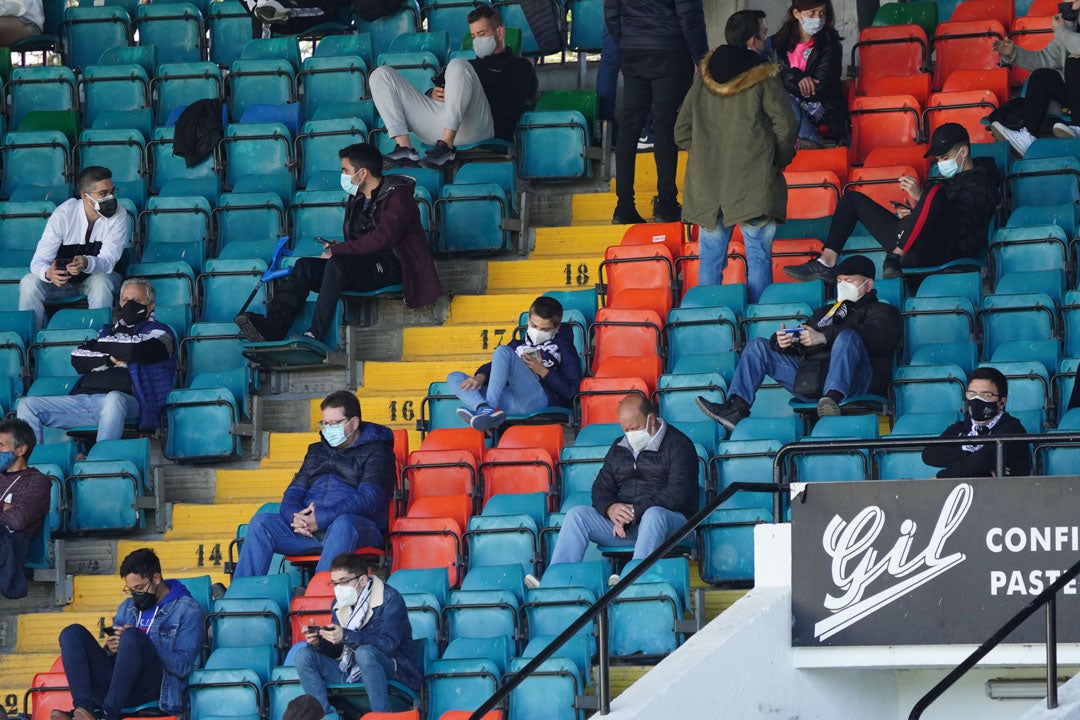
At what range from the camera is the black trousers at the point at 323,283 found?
12.2 meters

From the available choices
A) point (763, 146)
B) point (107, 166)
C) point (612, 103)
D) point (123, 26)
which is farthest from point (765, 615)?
point (123, 26)

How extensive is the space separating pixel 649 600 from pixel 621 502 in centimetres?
70

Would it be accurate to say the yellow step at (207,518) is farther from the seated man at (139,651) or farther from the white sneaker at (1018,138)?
the white sneaker at (1018,138)

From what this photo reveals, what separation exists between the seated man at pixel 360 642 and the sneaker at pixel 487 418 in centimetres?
154

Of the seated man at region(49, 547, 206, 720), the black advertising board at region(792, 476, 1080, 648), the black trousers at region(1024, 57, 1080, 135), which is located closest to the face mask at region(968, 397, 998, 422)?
the black advertising board at region(792, 476, 1080, 648)

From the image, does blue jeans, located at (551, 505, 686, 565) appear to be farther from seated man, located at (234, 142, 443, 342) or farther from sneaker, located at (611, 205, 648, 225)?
sneaker, located at (611, 205, 648, 225)

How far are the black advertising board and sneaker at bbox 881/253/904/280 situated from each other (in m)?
2.75

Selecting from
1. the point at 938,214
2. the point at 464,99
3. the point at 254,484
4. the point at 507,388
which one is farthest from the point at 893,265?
the point at 254,484

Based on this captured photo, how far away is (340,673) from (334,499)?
4.17 ft

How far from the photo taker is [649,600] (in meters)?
9.54

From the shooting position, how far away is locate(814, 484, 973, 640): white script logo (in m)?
8.84

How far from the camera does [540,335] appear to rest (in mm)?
11328

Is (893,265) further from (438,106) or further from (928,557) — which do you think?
(438,106)

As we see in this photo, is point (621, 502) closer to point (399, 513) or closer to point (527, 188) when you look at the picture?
point (399, 513)
